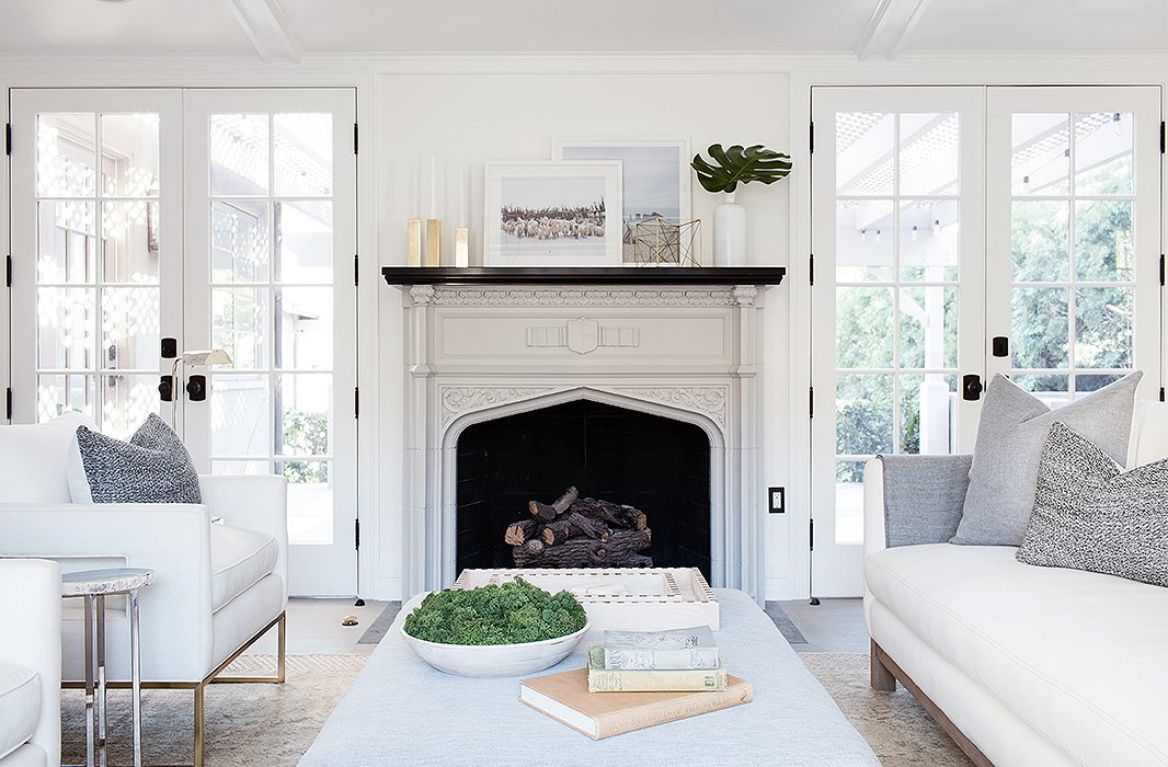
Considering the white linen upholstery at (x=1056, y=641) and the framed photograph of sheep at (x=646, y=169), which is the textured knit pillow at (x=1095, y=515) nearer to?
the white linen upholstery at (x=1056, y=641)

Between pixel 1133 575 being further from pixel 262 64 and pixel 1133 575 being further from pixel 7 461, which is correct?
pixel 262 64

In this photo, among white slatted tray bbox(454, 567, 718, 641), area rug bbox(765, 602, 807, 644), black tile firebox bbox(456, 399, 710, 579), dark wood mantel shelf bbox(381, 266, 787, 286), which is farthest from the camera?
black tile firebox bbox(456, 399, 710, 579)

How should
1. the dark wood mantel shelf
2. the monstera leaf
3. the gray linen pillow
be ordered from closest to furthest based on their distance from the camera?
1. the gray linen pillow
2. the dark wood mantel shelf
3. the monstera leaf

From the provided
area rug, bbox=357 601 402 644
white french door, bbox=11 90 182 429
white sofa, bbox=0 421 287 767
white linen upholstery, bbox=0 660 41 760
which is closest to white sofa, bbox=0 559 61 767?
white linen upholstery, bbox=0 660 41 760

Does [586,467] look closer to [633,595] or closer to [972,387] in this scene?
[972,387]

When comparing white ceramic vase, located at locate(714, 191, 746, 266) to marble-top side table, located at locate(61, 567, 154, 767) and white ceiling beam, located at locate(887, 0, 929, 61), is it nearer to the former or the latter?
Answer: white ceiling beam, located at locate(887, 0, 929, 61)

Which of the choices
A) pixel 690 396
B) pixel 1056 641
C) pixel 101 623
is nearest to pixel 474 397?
pixel 690 396

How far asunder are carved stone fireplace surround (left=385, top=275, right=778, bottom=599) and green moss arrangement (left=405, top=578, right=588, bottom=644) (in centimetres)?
202

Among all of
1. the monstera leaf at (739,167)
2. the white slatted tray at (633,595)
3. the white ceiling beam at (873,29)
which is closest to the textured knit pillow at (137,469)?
the white slatted tray at (633,595)

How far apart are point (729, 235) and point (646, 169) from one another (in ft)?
1.51

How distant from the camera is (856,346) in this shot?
3990 mm

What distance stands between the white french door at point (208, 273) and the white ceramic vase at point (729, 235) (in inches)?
60.2

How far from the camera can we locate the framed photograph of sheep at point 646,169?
393 centimetres

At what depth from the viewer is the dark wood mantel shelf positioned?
3631mm
